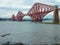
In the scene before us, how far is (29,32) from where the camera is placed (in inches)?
265

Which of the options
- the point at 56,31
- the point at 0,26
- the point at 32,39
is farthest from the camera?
the point at 0,26

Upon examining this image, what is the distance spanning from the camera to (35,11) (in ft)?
23.1

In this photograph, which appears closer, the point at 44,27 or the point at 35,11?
the point at 35,11

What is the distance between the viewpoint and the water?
5914 mm

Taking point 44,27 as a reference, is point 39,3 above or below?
above

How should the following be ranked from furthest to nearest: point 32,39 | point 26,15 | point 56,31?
1. point 56,31
2. point 26,15
3. point 32,39

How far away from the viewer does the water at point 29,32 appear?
5.91 meters

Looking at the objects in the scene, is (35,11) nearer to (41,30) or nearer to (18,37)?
(41,30)

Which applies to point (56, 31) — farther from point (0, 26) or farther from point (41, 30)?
point (0, 26)

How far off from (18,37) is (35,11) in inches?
50.3

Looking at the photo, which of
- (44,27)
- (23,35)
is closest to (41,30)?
(44,27)

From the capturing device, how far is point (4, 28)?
7023 mm

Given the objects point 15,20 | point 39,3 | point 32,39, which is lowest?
point 32,39

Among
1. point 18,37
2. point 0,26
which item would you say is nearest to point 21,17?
point 18,37
